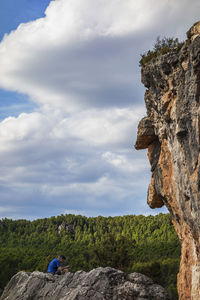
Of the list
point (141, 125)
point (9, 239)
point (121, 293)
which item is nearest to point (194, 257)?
point (121, 293)

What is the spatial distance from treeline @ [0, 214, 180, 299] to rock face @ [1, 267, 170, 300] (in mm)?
17839

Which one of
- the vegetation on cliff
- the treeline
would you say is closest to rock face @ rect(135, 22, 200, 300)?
the vegetation on cliff

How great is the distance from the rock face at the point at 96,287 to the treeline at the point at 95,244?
1784 cm

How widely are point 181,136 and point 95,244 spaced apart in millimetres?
47593

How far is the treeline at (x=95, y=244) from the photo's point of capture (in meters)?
51.9

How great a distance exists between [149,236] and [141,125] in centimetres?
7040

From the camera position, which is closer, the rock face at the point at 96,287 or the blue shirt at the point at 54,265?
the rock face at the point at 96,287

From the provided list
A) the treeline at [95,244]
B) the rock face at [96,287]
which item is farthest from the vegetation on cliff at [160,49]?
the treeline at [95,244]

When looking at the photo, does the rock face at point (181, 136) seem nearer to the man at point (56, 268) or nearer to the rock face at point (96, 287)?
the rock face at point (96, 287)

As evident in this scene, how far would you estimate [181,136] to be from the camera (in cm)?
1664

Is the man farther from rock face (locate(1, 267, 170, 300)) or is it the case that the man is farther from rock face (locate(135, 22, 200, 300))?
rock face (locate(135, 22, 200, 300))

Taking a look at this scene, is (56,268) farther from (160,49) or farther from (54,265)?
(160,49)

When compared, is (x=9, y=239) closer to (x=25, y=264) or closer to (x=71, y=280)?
(x=25, y=264)

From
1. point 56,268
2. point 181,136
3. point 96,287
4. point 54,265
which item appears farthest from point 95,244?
point 181,136
